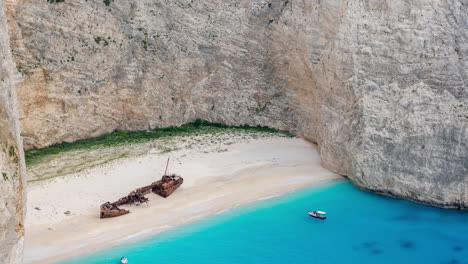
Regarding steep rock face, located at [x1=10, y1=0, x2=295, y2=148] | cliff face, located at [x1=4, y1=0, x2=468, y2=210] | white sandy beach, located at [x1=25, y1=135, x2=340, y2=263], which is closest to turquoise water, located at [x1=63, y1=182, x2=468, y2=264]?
white sandy beach, located at [x1=25, y1=135, x2=340, y2=263]

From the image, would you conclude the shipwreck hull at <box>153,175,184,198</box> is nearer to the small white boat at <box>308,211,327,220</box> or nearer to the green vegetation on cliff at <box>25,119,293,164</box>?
the green vegetation on cliff at <box>25,119,293,164</box>

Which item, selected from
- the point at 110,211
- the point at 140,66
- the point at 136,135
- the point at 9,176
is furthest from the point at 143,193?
the point at 9,176

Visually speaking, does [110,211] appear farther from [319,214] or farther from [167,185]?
[319,214]

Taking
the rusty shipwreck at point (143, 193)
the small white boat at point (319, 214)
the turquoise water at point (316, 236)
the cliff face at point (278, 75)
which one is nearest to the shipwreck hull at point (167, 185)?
the rusty shipwreck at point (143, 193)

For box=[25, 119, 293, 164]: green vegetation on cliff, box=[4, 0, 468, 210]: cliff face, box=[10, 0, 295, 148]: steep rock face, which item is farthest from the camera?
box=[25, 119, 293, 164]: green vegetation on cliff

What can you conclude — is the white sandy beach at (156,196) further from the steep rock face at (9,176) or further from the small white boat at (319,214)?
the steep rock face at (9,176)
